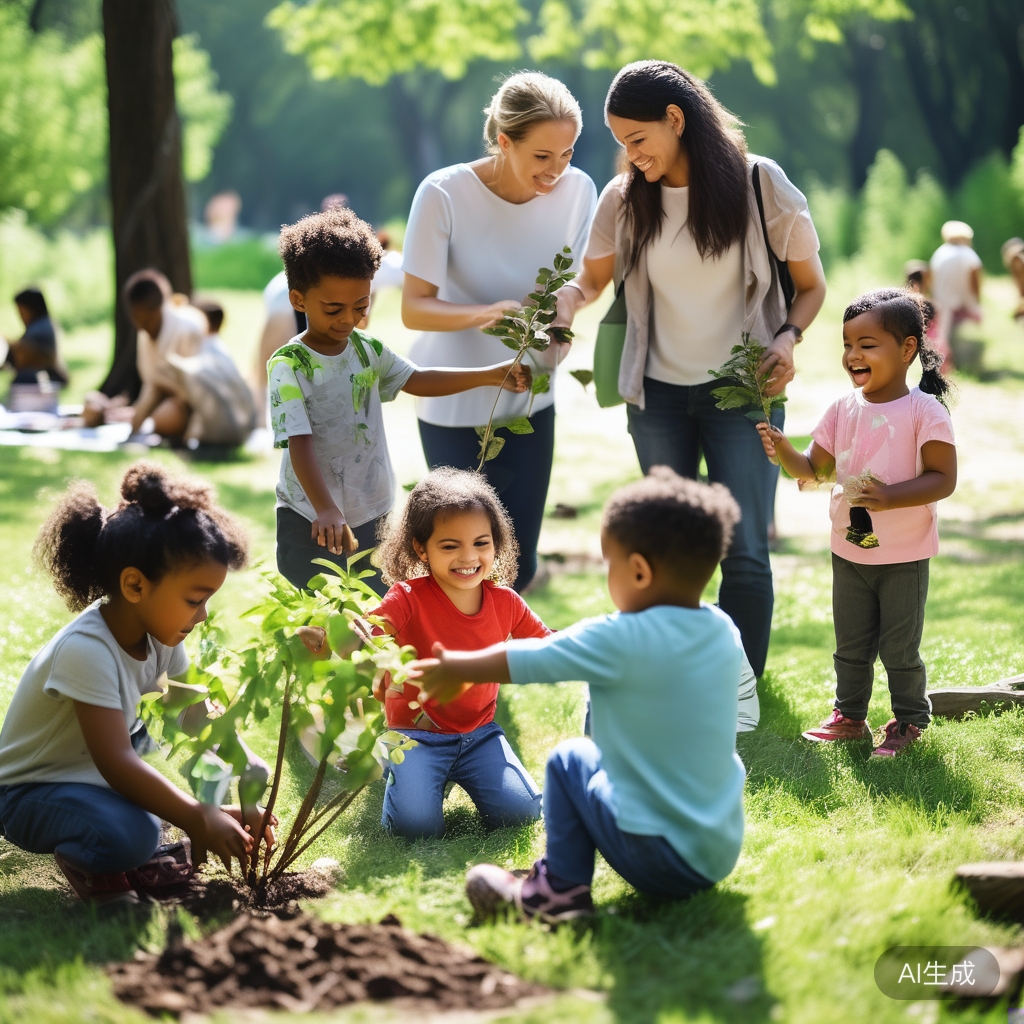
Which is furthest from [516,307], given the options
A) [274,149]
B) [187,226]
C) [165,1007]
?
[274,149]

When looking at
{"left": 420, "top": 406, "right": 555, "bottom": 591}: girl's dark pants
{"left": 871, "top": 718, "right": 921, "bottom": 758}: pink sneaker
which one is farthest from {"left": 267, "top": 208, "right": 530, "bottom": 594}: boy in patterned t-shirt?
{"left": 871, "top": 718, "right": 921, "bottom": 758}: pink sneaker

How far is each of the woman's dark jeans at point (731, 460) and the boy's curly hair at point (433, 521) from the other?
791 millimetres

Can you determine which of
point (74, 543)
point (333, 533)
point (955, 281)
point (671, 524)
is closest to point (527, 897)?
point (671, 524)

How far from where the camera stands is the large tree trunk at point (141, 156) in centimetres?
1130

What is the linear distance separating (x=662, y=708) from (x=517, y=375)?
1611mm

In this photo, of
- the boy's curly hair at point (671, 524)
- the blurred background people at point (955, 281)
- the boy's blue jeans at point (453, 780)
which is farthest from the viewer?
the blurred background people at point (955, 281)

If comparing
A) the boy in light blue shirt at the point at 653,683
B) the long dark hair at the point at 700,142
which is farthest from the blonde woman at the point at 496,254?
the boy in light blue shirt at the point at 653,683

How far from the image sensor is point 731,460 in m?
4.27

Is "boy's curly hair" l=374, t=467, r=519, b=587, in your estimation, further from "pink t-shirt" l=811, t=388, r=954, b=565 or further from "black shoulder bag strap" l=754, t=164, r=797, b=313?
"black shoulder bag strap" l=754, t=164, r=797, b=313

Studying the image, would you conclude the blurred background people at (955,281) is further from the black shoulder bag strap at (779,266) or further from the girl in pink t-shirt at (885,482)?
the girl in pink t-shirt at (885,482)

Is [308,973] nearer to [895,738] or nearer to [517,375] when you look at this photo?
[517,375]

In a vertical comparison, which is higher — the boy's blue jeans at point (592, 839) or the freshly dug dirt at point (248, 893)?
the boy's blue jeans at point (592, 839)

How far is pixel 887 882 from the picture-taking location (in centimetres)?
291

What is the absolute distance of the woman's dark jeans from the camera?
4266 millimetres
